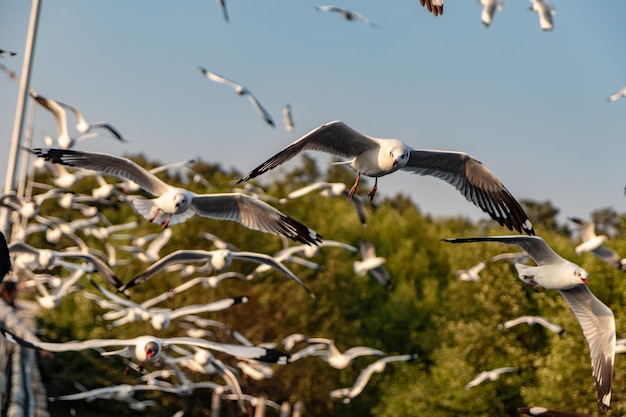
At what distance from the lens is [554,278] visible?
1048cm

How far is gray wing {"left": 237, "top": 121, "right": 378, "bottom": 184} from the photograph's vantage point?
9625 millimetres

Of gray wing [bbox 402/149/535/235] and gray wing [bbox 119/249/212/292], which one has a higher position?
gray wing [bbox 402/149/535/235]

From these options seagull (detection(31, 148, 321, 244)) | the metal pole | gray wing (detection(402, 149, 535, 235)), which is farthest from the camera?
the metal pole

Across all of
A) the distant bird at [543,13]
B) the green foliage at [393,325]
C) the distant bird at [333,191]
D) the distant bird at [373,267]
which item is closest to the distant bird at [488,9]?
the distant bird at [543,13]

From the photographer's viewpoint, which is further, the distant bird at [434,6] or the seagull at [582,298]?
the seagull at [582,298]

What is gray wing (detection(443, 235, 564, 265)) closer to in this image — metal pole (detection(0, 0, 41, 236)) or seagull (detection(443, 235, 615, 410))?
seagull (detection(443, 235, 615, 410))

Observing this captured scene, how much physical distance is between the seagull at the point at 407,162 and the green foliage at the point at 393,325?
626 inches

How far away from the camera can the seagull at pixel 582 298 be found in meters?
10.5

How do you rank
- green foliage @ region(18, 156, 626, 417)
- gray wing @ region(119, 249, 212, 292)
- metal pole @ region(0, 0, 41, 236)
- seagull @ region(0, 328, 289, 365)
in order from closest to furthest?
seagull @ region(0, 328, 289, 365) < gray wing @ region(119, 249, 212, 292) < metal pole @ region(0, 0, 41, 236) < green foliage @ region(18, 156, 626, 417)

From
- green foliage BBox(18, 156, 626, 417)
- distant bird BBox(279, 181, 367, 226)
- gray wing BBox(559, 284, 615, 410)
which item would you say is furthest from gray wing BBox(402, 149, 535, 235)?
green foliage BBox(18, 156, 626, 417)

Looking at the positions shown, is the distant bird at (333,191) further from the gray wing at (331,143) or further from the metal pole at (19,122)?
the gray wing at (331,143)

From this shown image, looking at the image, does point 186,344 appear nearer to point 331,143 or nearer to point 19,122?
point 331,143

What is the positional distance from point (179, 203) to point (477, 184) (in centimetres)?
333

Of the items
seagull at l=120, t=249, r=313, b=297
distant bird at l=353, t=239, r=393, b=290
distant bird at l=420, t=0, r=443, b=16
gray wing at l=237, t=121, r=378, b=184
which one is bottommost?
distant bird at l=353, t=239, r=393, b=290
